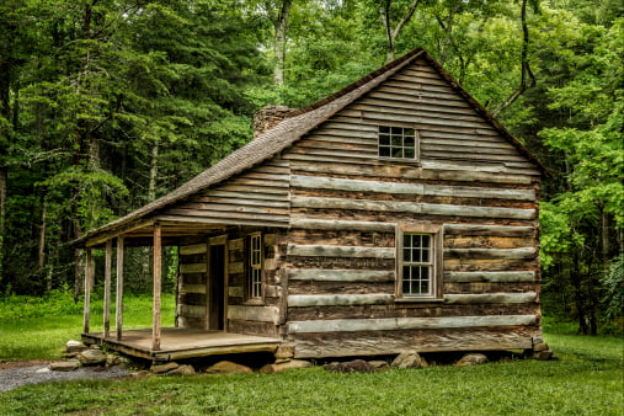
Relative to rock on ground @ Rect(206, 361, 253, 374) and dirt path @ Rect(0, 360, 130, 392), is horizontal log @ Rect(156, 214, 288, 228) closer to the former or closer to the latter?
rock on ground @ Rect(206, 361, 253, 374)

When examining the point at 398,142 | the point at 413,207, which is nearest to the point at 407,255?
the point at 413,207

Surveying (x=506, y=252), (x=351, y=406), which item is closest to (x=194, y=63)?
(x=506, y=252)

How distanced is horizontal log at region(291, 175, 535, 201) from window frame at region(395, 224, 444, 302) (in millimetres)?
830

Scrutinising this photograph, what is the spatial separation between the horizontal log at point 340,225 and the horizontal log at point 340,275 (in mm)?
937

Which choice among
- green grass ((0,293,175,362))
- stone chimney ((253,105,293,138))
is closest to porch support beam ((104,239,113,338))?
green grass ((0,293,175,362))

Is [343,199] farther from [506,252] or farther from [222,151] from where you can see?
[222,151]

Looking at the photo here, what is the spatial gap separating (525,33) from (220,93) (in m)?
13.8

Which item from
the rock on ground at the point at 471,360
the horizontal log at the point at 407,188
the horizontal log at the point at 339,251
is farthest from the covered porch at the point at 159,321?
the rock on ground at the point at 471,360

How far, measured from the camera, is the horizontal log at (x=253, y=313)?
15.0m

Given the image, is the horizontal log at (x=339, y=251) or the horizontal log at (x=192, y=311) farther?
the horizontal log at (x=192, y=311)

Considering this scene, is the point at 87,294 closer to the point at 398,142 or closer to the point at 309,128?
the point at 309,128

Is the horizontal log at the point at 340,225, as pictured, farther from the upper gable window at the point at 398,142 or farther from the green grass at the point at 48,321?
the green grass at the point at 48,321

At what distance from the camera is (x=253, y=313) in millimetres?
15898

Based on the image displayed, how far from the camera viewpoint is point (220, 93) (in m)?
32.8
